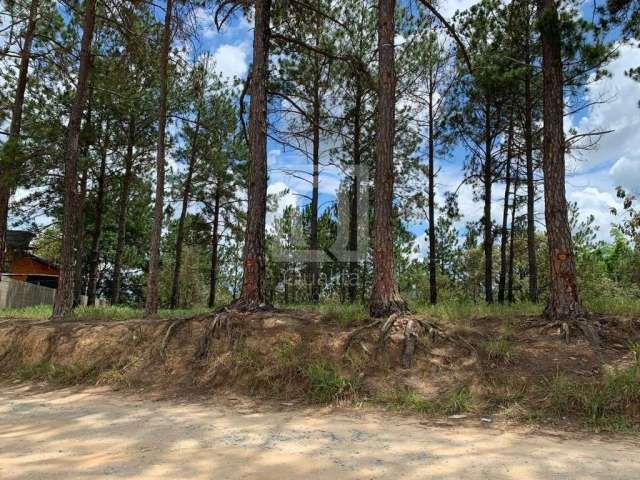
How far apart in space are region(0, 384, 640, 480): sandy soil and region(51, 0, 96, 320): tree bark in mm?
5601

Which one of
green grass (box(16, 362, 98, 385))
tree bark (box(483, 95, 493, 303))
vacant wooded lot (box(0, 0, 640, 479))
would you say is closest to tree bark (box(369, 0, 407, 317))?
vacant wooded lot (box(0, 0, 640, 479))

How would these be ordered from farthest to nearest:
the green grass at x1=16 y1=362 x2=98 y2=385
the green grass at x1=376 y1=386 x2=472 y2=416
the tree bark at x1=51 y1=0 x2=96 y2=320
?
1. the tree bark at x1=51 y1=0 x2=96 y2=320
2. the green grass at x1=16 y1=362 x2=98 y2=385
3. the green grass at x1=376 y1=386 x2=472 y2=416

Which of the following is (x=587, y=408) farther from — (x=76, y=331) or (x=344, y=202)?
(x=344, y=202)

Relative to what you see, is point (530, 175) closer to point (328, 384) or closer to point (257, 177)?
point (257, 177)

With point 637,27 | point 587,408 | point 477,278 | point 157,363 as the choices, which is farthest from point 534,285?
point 477,278

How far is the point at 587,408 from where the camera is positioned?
A: 16.5 ft

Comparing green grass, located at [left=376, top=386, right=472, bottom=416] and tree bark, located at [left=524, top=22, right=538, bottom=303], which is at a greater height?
tree bark, located at [left=524, top=22, right=538, bottom=303]

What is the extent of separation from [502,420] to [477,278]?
3158 centimetres

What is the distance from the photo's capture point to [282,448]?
4020 mm

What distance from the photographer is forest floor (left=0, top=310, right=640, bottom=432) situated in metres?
5.23

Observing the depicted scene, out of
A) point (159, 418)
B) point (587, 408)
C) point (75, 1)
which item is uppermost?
point (75, 1)

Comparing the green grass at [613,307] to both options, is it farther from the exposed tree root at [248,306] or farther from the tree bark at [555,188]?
the exposed tree root at [248,306]

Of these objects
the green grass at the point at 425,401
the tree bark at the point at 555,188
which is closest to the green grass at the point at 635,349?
the tree bark at the point at 555,188

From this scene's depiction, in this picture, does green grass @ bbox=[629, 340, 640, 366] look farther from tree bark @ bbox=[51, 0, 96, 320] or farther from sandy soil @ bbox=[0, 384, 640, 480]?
tree bark @ bbox=[51, 0, 96, 320]
